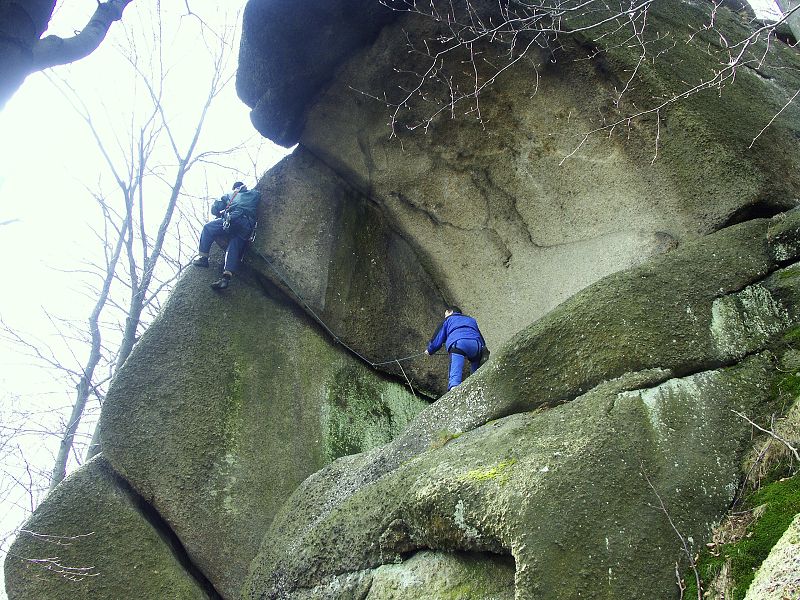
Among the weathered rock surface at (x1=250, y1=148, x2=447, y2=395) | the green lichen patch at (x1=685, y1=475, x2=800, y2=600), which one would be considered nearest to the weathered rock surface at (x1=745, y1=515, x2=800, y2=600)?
the green lichen patch at (x1=685, y1=475, x2=800, y2=600)

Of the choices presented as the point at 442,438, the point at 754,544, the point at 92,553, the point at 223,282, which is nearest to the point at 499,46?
the point at 223,282

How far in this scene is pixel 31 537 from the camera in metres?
5.49

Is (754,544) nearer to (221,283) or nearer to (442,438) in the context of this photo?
Answer: (442,438)

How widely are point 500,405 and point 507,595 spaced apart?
127cm

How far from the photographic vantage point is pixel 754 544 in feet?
9.83

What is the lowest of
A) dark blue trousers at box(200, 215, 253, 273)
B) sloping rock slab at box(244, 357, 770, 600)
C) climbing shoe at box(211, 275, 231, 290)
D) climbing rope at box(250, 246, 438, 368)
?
sloping rock slab at box(244, 357, 770, 600)

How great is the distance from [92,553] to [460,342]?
338 centimetres

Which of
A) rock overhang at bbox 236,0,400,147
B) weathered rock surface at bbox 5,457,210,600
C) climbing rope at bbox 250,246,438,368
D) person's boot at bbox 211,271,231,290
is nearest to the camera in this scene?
weathered rock surface at bbox 5,457,210,600

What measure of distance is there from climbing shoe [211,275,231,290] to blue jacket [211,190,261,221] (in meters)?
0.62

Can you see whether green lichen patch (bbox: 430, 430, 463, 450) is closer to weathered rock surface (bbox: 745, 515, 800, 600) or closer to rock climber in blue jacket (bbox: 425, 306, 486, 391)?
rock climber in blue jacket (bbox: 425, 306, 486, 391)

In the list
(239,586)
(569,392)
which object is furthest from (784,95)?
(239,586)

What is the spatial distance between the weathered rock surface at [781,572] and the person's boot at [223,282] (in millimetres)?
5220

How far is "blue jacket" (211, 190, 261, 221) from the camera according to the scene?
279 inches

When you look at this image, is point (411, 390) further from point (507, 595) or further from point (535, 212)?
point (507, 595)
